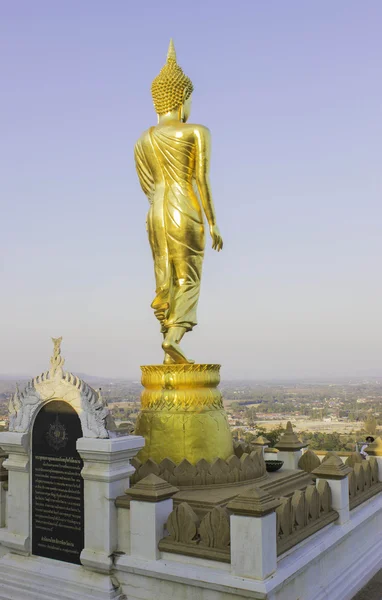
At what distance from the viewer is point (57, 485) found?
25.1ft

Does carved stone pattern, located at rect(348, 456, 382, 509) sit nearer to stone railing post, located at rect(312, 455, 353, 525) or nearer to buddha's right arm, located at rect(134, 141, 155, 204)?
stone railing post, located at rect(312, 455, 353, 525)

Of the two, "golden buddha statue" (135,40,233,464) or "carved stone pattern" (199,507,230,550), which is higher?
"golden buddha statue" (135,40,233,464)

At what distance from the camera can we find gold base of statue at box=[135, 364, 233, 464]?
9273 millimetres

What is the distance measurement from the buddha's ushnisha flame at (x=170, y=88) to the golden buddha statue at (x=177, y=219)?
39 cm

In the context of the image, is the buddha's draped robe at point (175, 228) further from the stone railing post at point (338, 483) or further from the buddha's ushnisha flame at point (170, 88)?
the stone railing post at point (338, 483)

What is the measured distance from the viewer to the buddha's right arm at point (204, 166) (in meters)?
10.1

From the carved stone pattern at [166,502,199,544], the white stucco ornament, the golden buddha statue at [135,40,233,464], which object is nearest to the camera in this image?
the carved stone pattern at [166,502,199,544]

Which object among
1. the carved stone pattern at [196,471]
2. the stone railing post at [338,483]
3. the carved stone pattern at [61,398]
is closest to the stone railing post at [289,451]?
the carved stone pattern at [196,471]

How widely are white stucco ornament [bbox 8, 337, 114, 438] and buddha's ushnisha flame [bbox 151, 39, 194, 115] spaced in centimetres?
538

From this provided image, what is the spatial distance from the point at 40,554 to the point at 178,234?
18.4 feet

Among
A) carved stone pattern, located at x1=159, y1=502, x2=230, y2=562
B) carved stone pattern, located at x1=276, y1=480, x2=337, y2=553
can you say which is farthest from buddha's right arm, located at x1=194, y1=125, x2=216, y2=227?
carved stone pattern, located at x1=159, y1=502, x2=230, y2=562

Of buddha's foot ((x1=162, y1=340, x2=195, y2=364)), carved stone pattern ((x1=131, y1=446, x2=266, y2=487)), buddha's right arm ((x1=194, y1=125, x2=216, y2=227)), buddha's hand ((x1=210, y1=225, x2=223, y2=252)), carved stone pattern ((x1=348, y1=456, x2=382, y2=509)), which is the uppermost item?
buddha's right arm ((x1=194, y1=125, x2=216, y2=227))

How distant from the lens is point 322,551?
7.31m

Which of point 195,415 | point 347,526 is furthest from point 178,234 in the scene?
point 347,526
